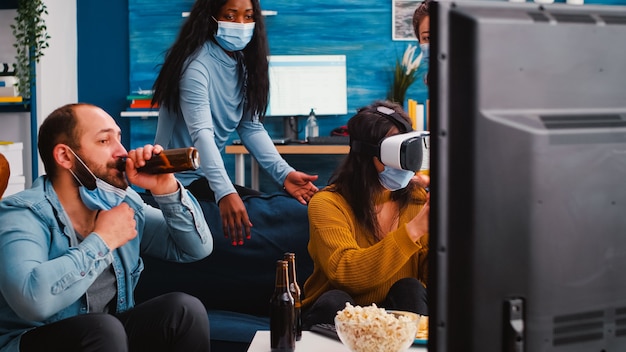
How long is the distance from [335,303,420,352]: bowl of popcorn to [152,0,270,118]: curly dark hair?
4.34ft

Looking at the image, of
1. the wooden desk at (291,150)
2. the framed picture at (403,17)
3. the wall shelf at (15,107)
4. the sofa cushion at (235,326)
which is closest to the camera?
the sofa cushion at (235,326)

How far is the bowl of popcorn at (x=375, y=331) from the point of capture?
4.65 feet

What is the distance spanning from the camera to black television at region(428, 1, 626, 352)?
2.06 feet

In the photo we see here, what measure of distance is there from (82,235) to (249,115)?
979 mm

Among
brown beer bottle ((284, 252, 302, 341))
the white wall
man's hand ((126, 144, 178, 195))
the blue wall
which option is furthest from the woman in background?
the blue wall

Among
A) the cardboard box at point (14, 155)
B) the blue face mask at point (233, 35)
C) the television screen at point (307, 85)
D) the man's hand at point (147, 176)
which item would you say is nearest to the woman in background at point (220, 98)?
the blue face mask at point (233, 35)

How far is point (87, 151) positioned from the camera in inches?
73.2

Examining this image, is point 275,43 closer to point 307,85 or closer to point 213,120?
point 307,85

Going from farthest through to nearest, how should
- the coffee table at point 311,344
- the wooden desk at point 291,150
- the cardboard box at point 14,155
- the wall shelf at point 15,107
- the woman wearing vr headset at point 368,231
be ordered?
the wooden desk at point 291,150 < the wall shelf at point 15,107 < the cardboard box at point 14,155 < the woman wearing vr headset at point 368,231 < the coffee table at point 311,344

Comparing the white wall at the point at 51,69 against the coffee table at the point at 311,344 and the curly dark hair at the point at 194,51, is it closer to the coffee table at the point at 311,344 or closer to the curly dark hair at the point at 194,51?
the curly dark hair at the point at 194,51

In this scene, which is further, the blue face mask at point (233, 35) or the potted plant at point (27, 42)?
the potted plant at point (27, 42)

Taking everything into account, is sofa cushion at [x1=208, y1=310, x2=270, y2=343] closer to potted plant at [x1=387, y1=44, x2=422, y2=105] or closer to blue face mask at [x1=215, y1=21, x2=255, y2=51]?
blue face mask at [x1=215, y1=21, x2=255, y2=51]

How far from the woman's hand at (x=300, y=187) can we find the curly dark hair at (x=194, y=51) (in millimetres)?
305

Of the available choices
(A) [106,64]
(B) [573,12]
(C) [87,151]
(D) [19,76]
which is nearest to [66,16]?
(A) [106,64]
